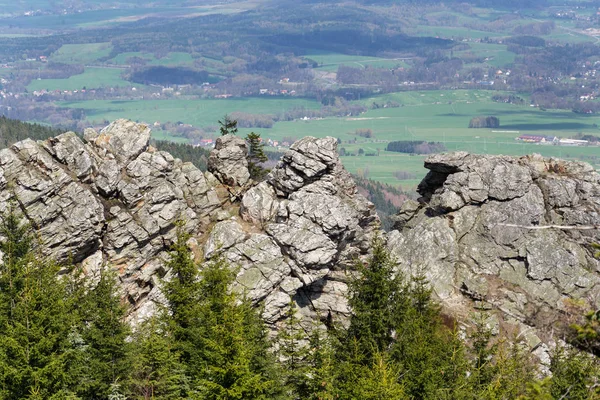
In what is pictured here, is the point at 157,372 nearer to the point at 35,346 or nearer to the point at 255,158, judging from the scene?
the point at 35,346

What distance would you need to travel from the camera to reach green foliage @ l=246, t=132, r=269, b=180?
6450 cm

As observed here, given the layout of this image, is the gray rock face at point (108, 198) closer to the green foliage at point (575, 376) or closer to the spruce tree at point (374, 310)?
the spruce tree at point (374, 310)

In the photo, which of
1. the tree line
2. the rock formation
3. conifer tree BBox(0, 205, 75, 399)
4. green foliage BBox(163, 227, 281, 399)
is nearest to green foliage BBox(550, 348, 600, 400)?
the tree line

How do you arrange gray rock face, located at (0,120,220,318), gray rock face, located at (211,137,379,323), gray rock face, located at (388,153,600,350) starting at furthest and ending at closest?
gray rock face, located at (388,153,600,350) → gray rock face, located at (211,137,379,323) → gray rock face, located at (0,120,220,318)

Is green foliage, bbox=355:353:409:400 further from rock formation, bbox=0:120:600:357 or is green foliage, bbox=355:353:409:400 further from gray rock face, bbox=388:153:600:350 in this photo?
gray rock face, bbox=388:153:600:350

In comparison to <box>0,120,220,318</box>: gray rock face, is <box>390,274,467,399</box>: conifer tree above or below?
below

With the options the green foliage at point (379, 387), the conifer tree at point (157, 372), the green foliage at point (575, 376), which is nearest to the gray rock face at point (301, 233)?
the conifer tree at point (157, 372)

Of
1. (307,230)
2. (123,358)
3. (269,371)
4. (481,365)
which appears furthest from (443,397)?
(307,230)

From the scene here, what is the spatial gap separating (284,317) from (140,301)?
12013mm

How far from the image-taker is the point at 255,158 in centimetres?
6575

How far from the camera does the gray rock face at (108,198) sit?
172 feet

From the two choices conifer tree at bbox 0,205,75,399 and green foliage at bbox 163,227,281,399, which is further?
conifer tree at bbox 0,205,75,399

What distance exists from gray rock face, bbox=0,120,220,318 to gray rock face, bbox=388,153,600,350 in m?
20.2

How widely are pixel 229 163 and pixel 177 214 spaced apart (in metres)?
8.32
